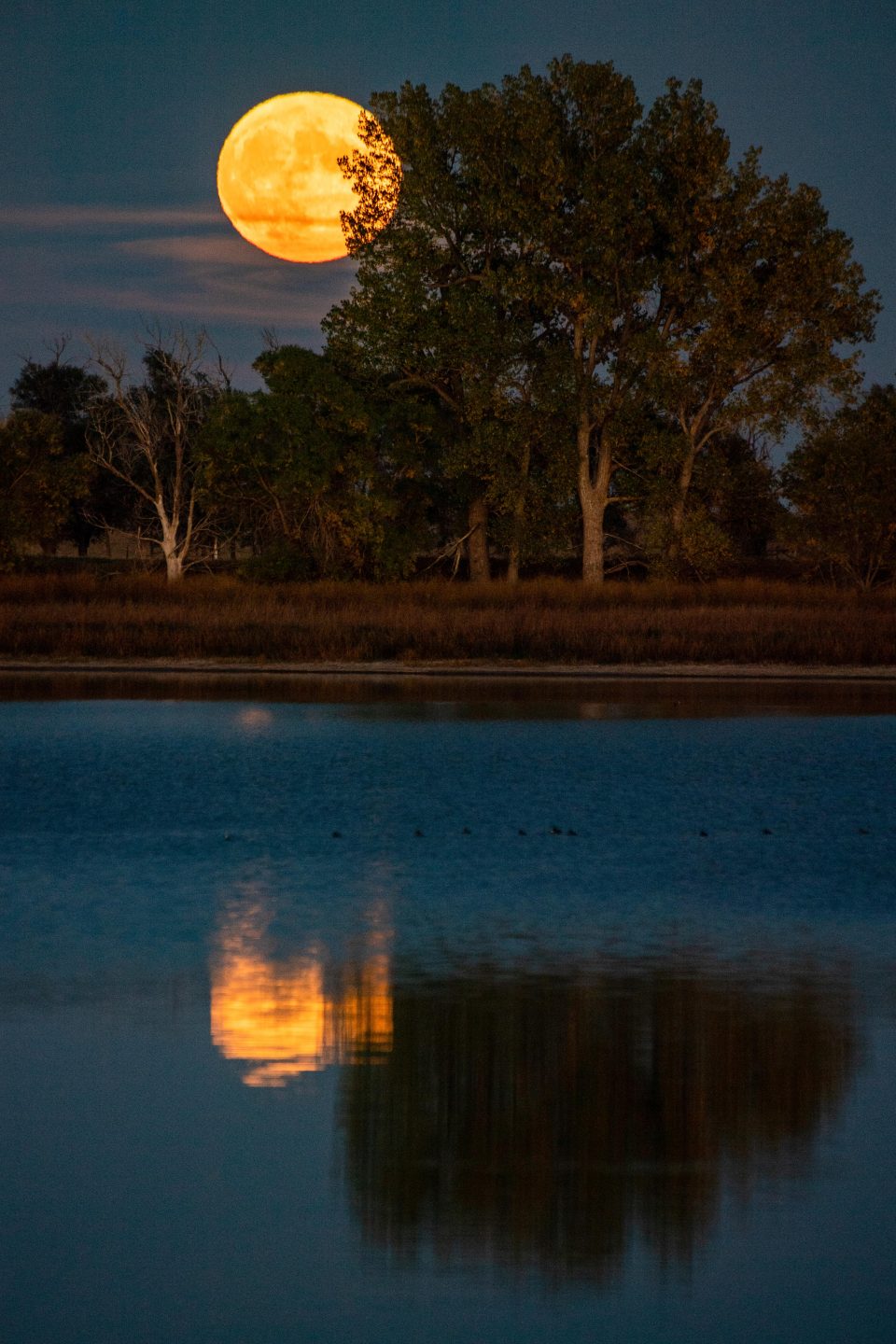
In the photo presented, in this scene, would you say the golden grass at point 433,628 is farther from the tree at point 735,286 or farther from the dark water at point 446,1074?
the dark water at point 446,1074

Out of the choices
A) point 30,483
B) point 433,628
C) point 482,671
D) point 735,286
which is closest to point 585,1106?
point 482,671

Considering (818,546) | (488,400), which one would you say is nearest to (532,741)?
(488,400)

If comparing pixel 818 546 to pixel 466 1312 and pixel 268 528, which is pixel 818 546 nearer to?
pixel 268 528

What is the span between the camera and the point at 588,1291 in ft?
Answer: 15.1

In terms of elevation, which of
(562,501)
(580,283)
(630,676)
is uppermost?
(580,283)

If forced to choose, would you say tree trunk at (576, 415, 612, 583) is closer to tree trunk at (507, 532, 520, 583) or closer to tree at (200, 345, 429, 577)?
tree trunk at (507, 532, 520, 583)

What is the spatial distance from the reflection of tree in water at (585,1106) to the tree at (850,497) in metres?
57.2

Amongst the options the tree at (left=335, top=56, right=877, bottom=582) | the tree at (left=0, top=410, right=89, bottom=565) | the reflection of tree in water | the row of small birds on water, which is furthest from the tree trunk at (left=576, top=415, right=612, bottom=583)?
the reflection of tree in water

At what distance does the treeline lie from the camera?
2195 inches

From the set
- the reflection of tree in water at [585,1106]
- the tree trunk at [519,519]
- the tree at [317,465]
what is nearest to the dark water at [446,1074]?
the reflection of tree in water at [585,1106]

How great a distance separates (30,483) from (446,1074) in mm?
63553

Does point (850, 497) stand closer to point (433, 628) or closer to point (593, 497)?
point (593, 497)

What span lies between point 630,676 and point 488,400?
67.9ft

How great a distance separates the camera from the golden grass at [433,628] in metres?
40.1
